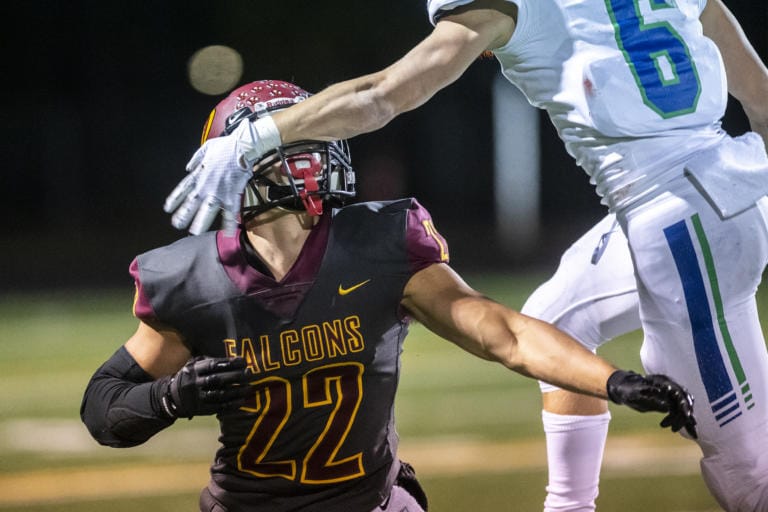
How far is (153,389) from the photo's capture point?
241cm

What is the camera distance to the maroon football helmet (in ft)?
8.54

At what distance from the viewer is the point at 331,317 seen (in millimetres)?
2520

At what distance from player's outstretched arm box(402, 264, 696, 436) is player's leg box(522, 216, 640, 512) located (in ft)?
1.81

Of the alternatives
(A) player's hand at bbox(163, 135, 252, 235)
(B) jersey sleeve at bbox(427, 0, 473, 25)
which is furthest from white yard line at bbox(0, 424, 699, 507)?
(B) jersey sleeve at bbox(427, 0, 473, 25)

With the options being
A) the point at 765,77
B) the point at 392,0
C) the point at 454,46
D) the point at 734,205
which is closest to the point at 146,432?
the point at 454,46

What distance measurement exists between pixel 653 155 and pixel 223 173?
1005 millimetres

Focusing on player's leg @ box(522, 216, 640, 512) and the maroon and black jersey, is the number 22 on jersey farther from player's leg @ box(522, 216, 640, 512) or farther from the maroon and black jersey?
player's leg @ box(522, 216, 640, 512)

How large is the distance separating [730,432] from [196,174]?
4.46ft

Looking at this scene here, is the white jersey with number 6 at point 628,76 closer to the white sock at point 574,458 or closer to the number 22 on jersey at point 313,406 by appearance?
the white sock at point 574,458

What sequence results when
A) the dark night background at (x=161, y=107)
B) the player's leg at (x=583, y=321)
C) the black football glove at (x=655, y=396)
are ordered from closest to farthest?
the black football glove at (x=655, y=396) < the player's leg at (x=583, y=321) < the dark night background at (x=161, y=107)

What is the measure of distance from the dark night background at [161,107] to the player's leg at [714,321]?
14380 mm

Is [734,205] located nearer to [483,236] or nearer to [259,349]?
[259,349]

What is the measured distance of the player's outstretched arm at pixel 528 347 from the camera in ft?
6.55

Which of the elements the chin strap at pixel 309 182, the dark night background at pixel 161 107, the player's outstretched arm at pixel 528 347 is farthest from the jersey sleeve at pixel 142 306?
the dark night background at pixel 161 107
